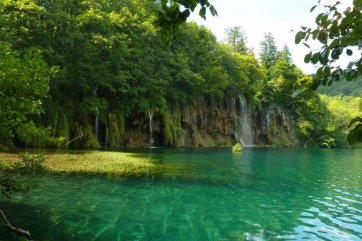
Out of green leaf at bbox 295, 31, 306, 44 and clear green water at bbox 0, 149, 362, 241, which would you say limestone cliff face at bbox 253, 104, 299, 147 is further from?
green leaf at bbox 295, 31, 306, 44

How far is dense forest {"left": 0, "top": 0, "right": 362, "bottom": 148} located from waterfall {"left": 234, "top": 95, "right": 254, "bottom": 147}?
106cm

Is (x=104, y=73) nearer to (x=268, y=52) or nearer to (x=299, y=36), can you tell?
(x=299, y=36)

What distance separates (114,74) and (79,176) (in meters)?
24.8

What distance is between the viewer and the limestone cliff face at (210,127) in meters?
45.7

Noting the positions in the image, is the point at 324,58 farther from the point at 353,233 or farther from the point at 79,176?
the point at 79,176

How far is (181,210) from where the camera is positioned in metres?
10.3

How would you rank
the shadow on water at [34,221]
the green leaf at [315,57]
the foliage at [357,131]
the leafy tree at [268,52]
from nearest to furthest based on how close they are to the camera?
1. the foliage at [357,131]
2. the green leaf at [315,57]
3. the shadow on water at [34,221]
4. the leafy tree at [268,52]

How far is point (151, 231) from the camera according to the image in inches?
319

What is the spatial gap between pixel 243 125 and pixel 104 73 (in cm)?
3697

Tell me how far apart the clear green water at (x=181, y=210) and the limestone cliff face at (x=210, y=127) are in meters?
26.8

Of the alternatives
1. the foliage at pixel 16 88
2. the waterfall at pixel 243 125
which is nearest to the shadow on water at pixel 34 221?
the foliage at pixel 16 88

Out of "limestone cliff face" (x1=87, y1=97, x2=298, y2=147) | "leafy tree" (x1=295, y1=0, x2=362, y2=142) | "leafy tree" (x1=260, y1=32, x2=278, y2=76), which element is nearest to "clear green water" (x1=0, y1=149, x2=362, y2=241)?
"leafy tree" (x1=295, y1=0, x2=362, y2=142)

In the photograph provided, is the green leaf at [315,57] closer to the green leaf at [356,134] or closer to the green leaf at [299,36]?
the green leaf at [299,36]

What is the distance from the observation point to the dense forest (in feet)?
29.3
